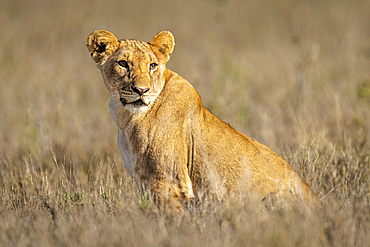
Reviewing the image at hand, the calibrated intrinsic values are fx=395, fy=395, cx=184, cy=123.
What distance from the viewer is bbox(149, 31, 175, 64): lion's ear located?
4109 millimetres

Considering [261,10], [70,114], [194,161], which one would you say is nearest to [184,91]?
[194,161]

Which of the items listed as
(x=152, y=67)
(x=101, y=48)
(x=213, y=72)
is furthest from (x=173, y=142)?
(x=213, y=72)

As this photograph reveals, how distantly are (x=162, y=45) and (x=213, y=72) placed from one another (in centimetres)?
771

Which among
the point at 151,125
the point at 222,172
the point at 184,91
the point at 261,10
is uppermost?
the point at 261,10

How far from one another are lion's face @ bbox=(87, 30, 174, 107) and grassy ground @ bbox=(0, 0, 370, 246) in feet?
1.92

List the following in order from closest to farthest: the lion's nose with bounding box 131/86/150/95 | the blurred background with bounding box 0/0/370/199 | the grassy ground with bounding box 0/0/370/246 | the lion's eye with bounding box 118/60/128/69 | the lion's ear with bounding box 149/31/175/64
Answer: the grassy ground with bounding box 0/0/370/246
the lion's nose with bounding box 131/86/150/95
the lion's eye with bounding box 118/60/128/69
the lion's ear with bounding box 149/31/175/64
the blurred background with bounding box 0/0/370/199

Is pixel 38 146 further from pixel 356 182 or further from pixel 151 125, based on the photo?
pixel 356 182

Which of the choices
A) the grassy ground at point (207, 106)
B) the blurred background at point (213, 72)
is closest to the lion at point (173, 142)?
the grassy ground at point (207, 106)

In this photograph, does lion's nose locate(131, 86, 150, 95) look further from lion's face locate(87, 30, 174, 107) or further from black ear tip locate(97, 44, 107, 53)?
black ear tip locate(97, 44, 107, 53)

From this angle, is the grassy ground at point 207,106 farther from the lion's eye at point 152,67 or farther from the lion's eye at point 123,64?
the lion's eye at point 152,67

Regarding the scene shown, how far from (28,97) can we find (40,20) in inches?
253

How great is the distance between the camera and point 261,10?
1902 centimetres

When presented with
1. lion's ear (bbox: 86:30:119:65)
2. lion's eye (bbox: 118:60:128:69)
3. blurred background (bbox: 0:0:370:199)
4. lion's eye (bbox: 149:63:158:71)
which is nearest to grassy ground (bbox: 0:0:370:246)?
blurred background (bbox: 0:0:370:199)

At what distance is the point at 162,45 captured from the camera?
13.7 ft
